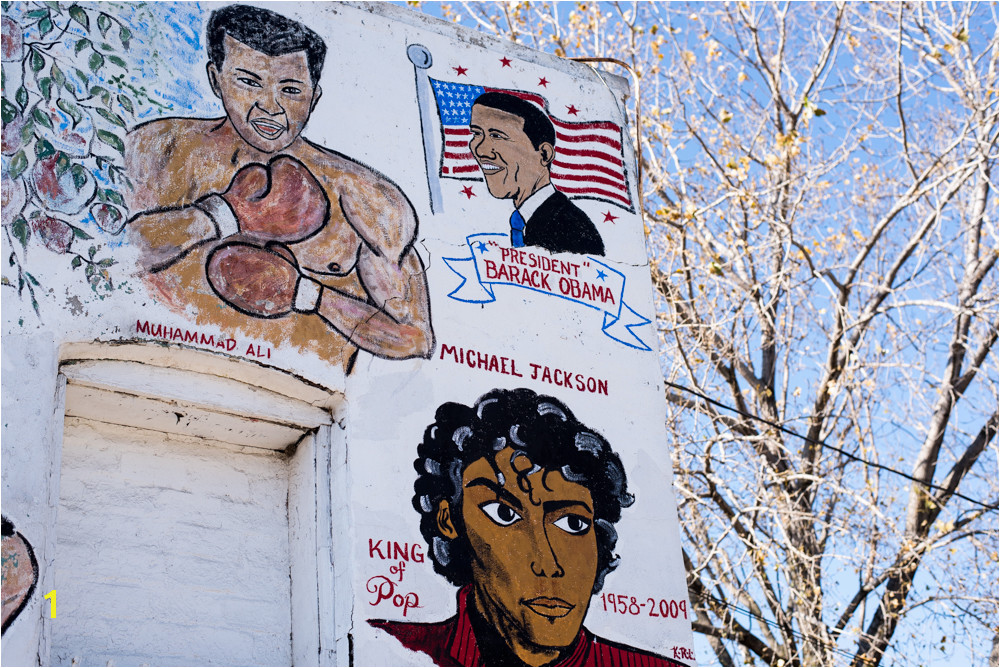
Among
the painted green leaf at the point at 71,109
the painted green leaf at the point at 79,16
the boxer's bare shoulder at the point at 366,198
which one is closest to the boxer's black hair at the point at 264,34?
the boxer's bare shoulder at the point at 366,198

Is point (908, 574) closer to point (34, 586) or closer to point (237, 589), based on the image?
point (237, 589)

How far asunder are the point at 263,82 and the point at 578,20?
9514mm

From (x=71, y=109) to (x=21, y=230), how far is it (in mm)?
745

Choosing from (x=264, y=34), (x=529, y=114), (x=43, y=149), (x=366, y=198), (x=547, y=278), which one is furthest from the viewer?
(x=529, y=114)

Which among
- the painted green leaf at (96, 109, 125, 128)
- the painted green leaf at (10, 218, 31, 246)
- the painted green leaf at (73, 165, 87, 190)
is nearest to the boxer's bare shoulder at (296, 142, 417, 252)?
the painted green leaf at (96, 109, 125, 128)

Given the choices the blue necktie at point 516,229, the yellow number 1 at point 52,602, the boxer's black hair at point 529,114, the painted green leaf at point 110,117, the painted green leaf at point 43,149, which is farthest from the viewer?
the boxer's black hair at point 529,114

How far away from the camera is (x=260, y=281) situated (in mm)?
6289

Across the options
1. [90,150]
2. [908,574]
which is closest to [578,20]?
[908,574]

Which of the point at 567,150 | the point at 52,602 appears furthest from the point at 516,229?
the point at 52,602

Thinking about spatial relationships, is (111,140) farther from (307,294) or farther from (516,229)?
(516,229)

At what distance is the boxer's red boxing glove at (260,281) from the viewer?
243 inches

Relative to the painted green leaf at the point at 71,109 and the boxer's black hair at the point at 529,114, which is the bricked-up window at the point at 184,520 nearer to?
the painted green leaf at the point at 71,109

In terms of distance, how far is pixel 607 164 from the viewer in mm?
7922

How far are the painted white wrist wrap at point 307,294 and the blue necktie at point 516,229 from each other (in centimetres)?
126
